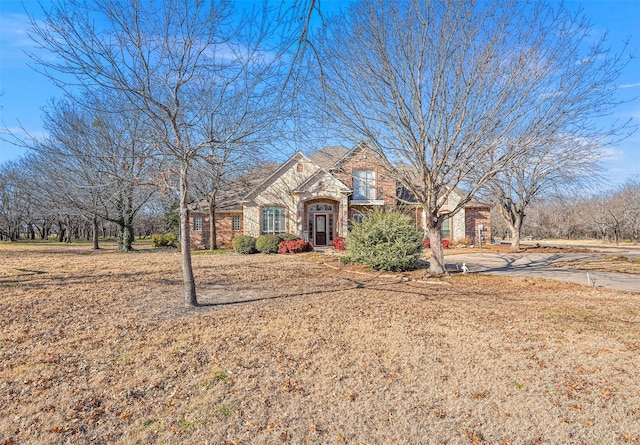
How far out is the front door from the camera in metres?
23.0

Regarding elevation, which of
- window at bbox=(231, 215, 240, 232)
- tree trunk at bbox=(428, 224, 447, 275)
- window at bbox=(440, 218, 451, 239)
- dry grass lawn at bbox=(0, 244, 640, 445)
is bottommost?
dry grass lawn at bbox=(0, 244, 640, 445)

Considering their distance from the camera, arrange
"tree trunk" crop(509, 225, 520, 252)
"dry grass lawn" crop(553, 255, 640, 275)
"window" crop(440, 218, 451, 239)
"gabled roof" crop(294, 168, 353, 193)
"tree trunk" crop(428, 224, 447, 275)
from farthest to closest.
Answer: "window" crop(440, 218, 451, 239) → "gabled roof" crop(294, 168, 353, 193) → "tree trunk" crop(509, 225, 520, 252) → "dry grass lawn" crop(553, 255, 640, 275) → "tree trunk" crop(428, 224, 447, 275)

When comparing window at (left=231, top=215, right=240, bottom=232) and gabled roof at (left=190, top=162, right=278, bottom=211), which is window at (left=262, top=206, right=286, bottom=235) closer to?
gabled roof at (left=190, top=162, right=278, bottom=211)

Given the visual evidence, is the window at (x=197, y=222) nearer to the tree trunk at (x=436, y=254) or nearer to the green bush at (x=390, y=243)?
the green bush at (x=390, y=243)

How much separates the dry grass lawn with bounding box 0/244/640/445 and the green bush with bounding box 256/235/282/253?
11.5 metres

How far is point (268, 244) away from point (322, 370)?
51.2ft

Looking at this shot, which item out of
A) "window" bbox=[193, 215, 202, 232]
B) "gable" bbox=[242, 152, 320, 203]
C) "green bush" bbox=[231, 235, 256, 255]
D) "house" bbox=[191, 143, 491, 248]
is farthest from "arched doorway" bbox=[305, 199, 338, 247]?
"window" bbox=[193, 215, 202, 232]

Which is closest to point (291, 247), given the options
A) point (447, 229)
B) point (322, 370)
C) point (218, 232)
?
point (218, 232)

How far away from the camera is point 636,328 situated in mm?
5461

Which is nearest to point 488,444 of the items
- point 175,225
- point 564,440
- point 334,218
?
point 564,440

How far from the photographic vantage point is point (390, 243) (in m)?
11.6

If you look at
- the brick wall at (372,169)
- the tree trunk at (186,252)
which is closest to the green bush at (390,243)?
the brick wall at (372,169)

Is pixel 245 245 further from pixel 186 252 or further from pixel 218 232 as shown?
pixel 186 252

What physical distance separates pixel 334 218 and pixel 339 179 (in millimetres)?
2672
